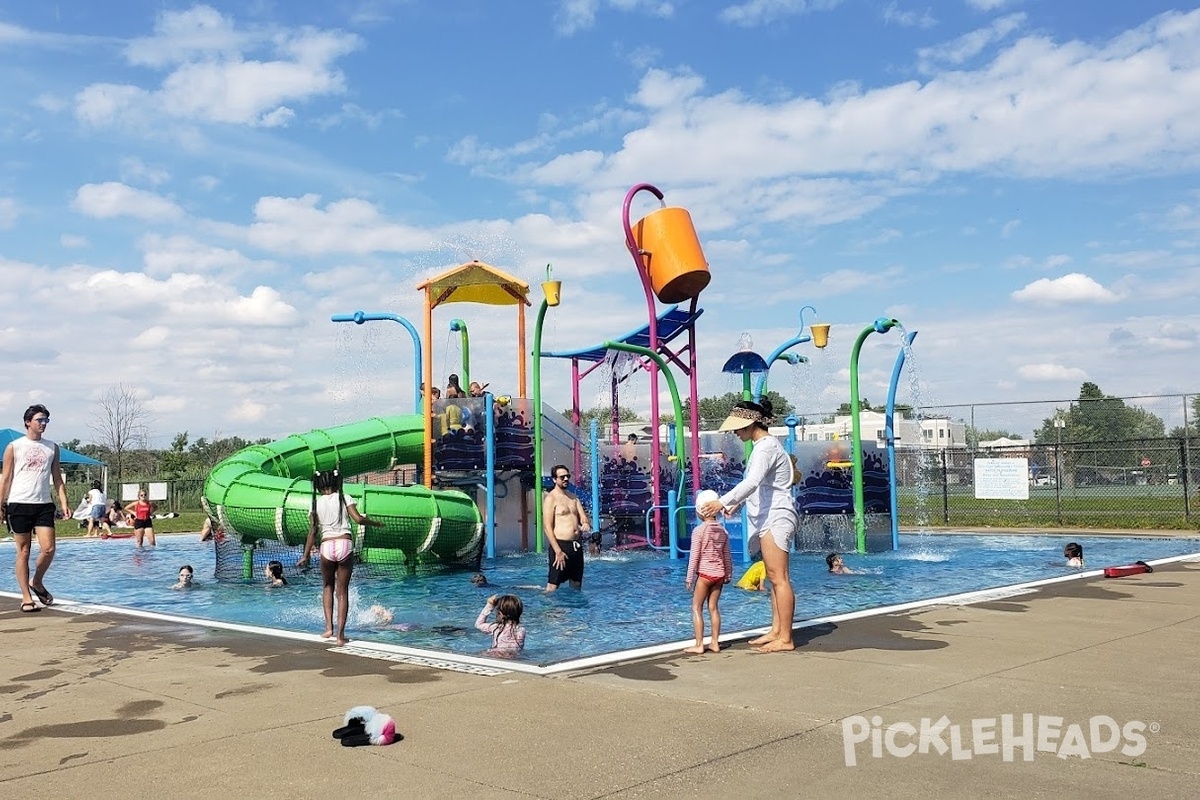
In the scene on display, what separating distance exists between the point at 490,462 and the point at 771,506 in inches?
427

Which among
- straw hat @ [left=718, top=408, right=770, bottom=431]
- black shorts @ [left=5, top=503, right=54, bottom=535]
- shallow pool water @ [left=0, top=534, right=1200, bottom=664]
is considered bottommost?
shallow pool water @ [left=0, top=534, right=1200, bottom=664]

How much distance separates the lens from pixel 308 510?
48.2 ft

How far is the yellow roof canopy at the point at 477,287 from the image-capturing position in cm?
1862

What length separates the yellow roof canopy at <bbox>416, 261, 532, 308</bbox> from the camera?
733 inches

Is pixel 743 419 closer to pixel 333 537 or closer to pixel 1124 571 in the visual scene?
pixel 333 537

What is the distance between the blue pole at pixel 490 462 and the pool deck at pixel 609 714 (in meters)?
9.88

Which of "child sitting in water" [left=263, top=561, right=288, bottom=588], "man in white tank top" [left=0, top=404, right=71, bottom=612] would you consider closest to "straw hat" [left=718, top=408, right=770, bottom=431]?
"man in white tank top" [left=0, top=404, right=71, bottom=612]

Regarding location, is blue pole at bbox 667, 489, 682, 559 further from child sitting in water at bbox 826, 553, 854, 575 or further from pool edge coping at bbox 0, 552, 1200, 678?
pool edge coping at bbox 0, 552, 1200, 678

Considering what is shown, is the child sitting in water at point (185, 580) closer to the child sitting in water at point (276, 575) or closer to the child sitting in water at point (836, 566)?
the child sitting in water at point (276, 575)

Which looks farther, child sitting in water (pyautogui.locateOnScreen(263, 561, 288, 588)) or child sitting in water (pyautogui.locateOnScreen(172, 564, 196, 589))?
child sitting in water (pyautogui.locateOnScreen(263, 561, 288, 588))

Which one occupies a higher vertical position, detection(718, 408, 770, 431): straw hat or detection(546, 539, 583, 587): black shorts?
detection(718, 408, 770, 431): straw hat

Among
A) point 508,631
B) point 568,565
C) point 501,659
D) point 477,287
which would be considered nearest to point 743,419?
point 508,631

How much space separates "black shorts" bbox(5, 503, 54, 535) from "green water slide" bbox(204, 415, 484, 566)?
382cm

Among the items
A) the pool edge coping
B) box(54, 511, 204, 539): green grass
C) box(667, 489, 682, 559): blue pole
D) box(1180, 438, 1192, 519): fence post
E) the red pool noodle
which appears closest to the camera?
the pool edge coping
